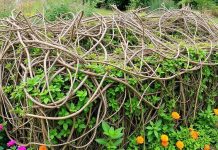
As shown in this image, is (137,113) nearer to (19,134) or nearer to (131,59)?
(131,59)

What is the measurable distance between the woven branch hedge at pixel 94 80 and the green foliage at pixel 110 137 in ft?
0.22

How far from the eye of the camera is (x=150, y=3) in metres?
10.3

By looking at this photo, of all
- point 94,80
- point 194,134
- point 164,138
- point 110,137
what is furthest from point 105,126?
point 194,134

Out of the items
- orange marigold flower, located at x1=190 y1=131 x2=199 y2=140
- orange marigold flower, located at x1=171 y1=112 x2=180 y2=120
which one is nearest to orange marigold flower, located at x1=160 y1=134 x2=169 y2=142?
orange marigold flower, located at x1=171 y1=112 x2=180 y2=120

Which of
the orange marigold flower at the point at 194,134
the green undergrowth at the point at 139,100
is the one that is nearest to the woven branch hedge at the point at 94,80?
the green undergrowth at the point at 139,100

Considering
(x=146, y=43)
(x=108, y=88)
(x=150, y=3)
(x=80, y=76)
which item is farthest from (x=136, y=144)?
(x=150, y=3)

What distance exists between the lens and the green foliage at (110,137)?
7.99 ft

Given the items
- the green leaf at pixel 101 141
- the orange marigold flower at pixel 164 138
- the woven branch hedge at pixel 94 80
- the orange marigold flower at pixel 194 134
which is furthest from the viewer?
the orange marigold flower at pixel 194 134

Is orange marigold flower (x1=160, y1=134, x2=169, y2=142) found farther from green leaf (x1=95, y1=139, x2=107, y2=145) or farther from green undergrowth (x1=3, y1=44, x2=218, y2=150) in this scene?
green leaf (x1=95, y1=139, x2=107, y2=145)

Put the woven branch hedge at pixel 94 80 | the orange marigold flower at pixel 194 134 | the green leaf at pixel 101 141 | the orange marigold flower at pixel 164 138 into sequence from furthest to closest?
1. the orange marigold flower at pixel 194 134
2. the orange marigold flower at pixel 164 138
3. the green leaf at pixel 101 141
4. the woven branch hedge at pixel 94 80

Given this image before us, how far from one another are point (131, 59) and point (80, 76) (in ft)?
1.63

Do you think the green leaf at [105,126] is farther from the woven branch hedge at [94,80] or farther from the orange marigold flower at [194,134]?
the orange marigold flower at [194,134]

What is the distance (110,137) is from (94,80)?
1.39ft

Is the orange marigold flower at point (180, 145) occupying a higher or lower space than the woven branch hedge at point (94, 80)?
lower
